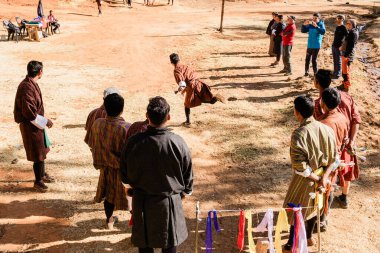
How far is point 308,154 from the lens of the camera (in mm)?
4027

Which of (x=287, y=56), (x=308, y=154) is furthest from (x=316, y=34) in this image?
(x=308, y=154)

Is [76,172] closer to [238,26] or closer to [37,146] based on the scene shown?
[37,146]

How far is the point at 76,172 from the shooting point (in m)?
6.86

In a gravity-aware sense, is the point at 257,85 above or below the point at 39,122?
above

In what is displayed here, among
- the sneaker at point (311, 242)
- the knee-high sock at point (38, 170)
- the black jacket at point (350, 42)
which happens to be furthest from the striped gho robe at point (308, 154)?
the black jacket at point (350, 42)

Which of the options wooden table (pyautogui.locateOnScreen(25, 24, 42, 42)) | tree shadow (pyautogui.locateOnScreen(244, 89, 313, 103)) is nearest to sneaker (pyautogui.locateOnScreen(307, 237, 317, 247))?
tree shadow (pyautogui.locateOnScreen(244, 89, 313, 103))

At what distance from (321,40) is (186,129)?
559cm

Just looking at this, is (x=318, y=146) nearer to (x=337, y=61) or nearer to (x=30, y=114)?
(x=30, y=114)

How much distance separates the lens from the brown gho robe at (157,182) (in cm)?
346

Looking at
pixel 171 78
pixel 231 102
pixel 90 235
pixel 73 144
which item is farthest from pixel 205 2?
pixel 90 235

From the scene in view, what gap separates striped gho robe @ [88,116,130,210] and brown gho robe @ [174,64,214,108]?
3570 mm

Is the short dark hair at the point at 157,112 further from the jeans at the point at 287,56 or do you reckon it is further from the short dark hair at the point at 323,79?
the jeans at the point at 287,56

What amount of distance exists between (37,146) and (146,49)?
436 inches

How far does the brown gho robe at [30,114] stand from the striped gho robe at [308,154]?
3.69m
